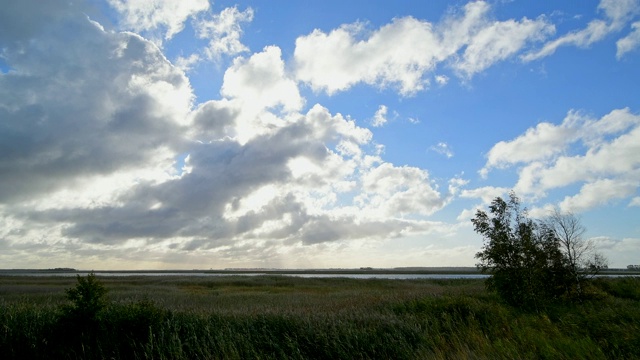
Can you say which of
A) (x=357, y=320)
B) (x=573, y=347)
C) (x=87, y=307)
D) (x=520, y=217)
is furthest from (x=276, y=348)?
(x=520, y=217)

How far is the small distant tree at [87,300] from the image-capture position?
482 inches

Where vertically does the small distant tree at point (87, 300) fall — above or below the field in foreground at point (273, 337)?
above

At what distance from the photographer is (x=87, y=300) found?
12.5m

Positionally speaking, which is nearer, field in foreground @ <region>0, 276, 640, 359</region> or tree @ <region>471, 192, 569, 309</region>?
field in foreground @ <region>0, 276, 640, 359</region>

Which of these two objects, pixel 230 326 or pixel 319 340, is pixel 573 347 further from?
pixel 230 326

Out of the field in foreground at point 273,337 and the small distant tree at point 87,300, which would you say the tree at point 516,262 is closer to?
the field in foreground at point 273,337

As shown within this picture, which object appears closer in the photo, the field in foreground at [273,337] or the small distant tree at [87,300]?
the field in foreground at [273,337]

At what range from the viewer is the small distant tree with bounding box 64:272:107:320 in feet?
40.2

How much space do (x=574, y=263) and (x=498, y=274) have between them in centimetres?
742

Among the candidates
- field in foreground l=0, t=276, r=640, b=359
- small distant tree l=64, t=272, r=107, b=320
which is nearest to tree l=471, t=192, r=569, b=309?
field in foreground l=0, t=276, r=640, b=359

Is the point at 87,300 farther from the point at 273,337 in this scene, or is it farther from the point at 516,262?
the point at 516,262

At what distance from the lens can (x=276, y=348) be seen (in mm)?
10844

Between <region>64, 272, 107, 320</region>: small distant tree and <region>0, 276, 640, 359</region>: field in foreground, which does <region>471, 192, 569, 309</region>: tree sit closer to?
<region>0, 276, 640, 359</region>: field in foreground

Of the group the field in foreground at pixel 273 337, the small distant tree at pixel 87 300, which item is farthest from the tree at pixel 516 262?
the small distant tree at pixel 87 300
